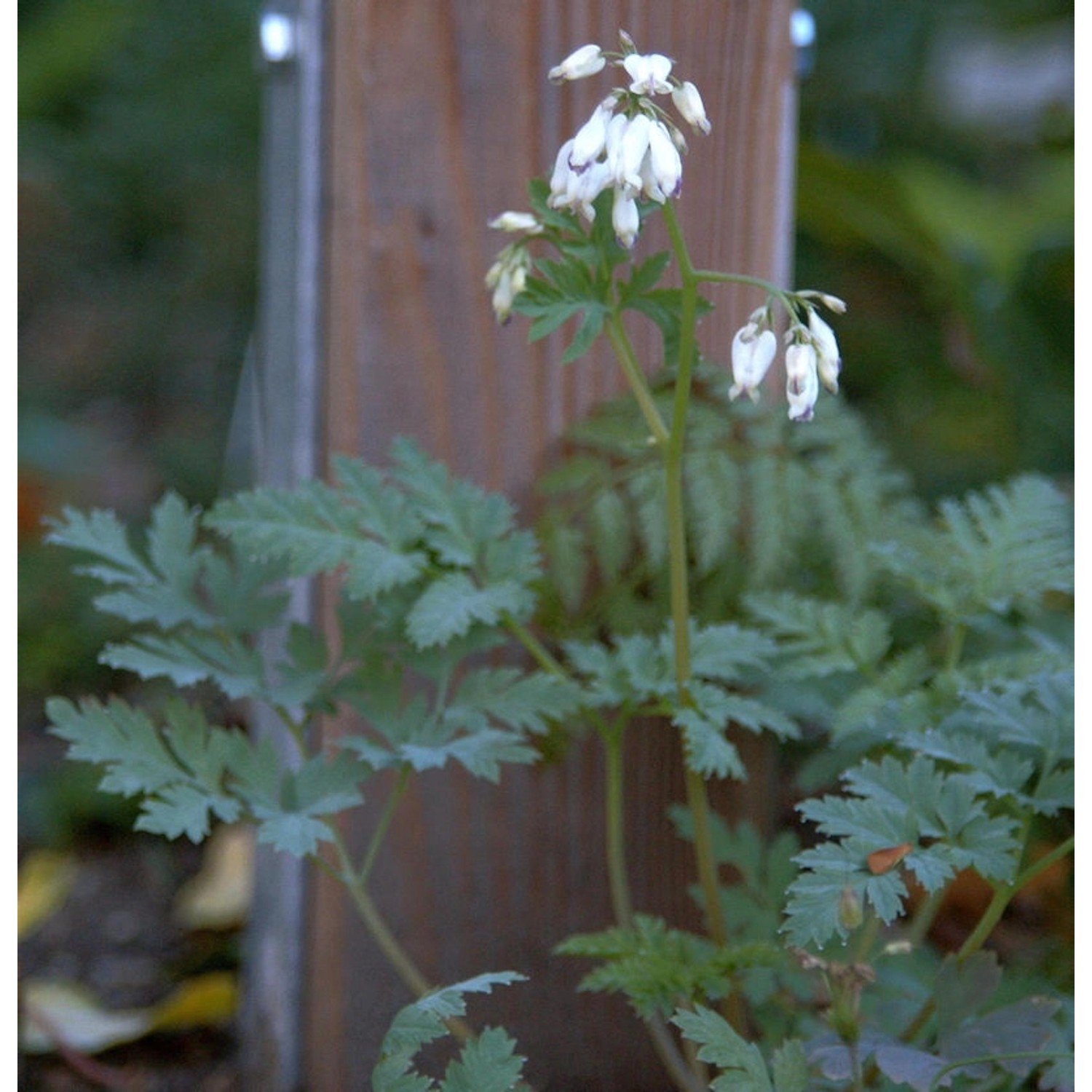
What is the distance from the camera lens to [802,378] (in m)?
0.97

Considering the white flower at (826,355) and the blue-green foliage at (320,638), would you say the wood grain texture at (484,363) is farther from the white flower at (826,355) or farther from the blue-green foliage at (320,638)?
the white flower at (826,355)

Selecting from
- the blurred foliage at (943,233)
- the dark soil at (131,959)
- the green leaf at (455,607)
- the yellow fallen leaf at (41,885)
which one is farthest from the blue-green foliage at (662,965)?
the blurred foliage at (943,233)

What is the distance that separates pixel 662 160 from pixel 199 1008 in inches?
56.2

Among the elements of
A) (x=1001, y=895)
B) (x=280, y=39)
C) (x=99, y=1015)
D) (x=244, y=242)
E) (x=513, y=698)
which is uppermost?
(x=244, y=242)

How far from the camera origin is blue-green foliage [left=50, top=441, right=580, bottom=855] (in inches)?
45.4

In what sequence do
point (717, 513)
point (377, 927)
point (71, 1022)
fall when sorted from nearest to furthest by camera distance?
point (377, 927) → point (717, 513) → point (71, 1022)

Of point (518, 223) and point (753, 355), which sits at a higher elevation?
point (518, 223)

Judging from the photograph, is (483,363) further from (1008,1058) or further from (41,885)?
(41,885)

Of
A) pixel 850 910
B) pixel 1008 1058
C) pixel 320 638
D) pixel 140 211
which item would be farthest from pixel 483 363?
pixel 140 211

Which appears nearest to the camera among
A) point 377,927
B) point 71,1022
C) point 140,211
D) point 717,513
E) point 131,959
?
point 377,927

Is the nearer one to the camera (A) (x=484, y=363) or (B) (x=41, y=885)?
(A) (x=484, y=363)

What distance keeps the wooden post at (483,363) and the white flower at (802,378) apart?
514mm

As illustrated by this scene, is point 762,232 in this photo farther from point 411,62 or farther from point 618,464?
point 411,62

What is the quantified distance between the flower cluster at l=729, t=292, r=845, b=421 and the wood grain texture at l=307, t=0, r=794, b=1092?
0.49m
